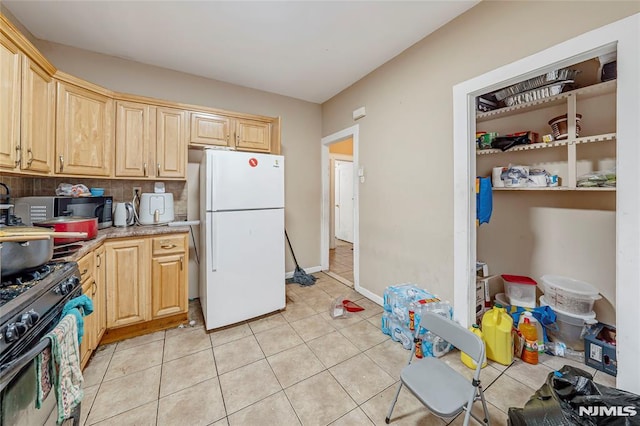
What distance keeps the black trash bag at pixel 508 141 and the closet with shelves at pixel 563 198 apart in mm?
51

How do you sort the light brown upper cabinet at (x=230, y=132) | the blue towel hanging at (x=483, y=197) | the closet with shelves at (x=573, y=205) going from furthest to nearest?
the light brown upper cabinet at (x=230, y=132)
the blue towel hanging at (x=483, y=197)
the closet with shelves at (x=573, y=205)

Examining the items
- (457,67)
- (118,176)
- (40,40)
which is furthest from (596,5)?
(40,40)

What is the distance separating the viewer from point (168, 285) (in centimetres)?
219

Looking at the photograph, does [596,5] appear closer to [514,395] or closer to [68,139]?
[514,395]

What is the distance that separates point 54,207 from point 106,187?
2.37 feet

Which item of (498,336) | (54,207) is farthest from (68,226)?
(498,336)

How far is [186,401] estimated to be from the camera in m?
1.46

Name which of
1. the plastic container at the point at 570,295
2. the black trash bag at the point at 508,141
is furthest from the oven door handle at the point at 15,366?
the black trash bag at the point at 508,141

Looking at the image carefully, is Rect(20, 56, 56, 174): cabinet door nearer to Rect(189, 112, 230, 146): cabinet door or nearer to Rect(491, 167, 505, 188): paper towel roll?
Rect(189, 112, 230, 146): cabinet door

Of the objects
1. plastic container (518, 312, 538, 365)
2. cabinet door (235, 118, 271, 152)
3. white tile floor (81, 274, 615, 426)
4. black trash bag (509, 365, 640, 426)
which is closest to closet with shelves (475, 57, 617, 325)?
plastic container (518, 312, 538, 365)

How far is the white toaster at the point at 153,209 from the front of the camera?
244 centimetres

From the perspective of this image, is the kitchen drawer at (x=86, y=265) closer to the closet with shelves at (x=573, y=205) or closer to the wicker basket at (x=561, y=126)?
the closet with shelves at (x=573, y=205)

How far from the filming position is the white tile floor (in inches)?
53.8

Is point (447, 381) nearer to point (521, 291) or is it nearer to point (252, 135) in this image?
point (521, 291)
